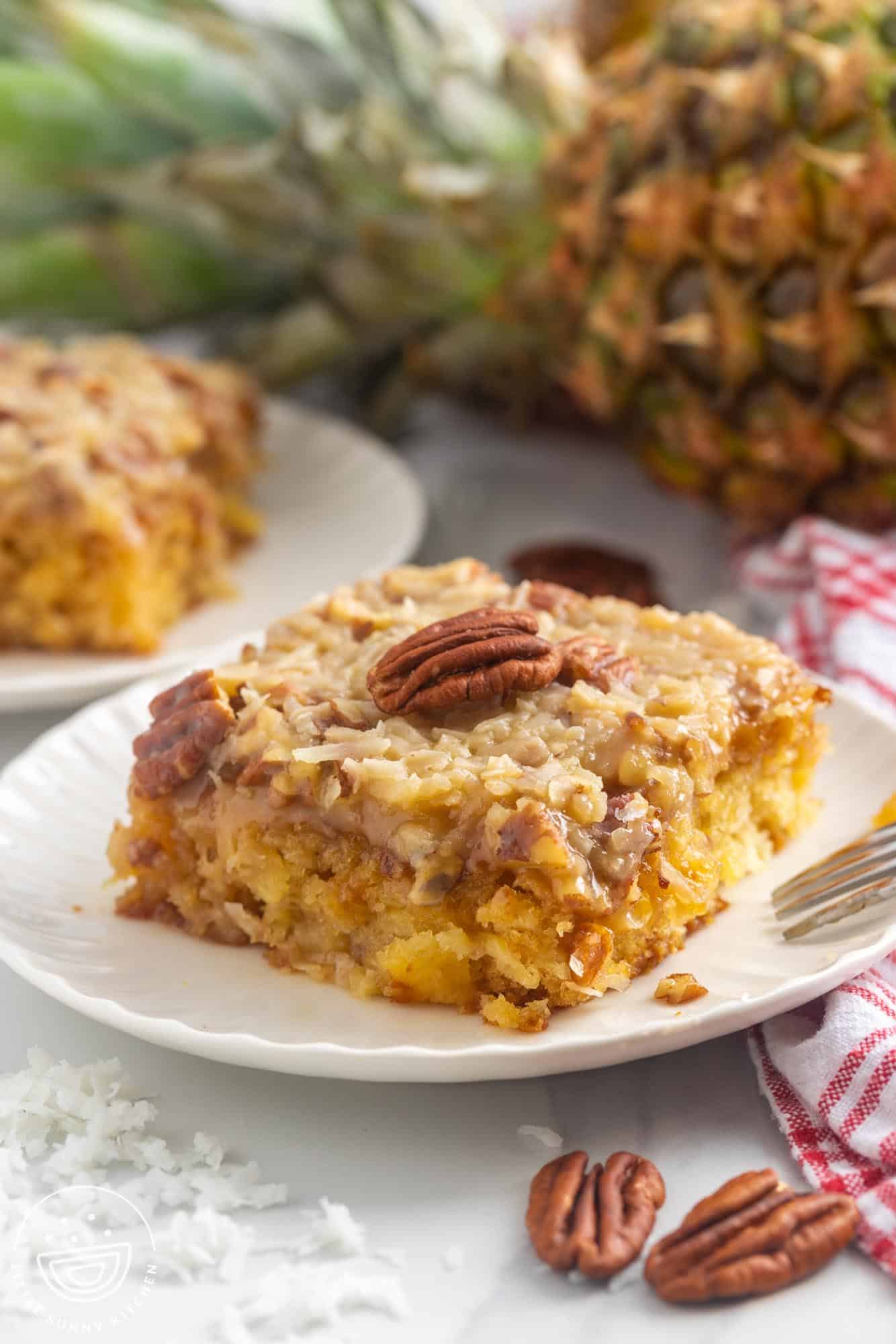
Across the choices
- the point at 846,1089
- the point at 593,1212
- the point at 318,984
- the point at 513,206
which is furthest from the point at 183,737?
the point at 513,206

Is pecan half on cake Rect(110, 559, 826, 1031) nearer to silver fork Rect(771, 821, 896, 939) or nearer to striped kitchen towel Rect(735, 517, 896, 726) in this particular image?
silver fork Rect(771, 821, 896, 939)

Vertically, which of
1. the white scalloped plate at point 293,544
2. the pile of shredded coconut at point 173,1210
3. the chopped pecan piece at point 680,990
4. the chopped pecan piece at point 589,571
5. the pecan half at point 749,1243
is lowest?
the white scalloped plate at point 293,544

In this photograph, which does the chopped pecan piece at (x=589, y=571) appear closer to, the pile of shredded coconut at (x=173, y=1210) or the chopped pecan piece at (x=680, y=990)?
the chopped pecan piece at (x=680, y=990)

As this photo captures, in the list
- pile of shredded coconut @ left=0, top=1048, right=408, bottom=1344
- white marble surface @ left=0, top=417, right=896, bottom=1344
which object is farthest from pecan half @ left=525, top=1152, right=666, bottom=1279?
pile of shredded coconut @ left=0, top=1048, right=408, bottom=1344

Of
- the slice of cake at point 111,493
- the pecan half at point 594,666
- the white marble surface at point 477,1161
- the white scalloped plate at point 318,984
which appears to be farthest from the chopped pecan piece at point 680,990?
the slice of cake at point 111,493

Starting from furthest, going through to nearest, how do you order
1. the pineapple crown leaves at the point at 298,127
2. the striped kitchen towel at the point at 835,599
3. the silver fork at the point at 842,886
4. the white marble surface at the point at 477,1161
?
1. the pineapple crown leaves at the point at 298,127
2. the striped kitchen towel at the point at 835,599
3. the silver fork at the point at 842,886
4. the white marble surface at the point at 477,1161

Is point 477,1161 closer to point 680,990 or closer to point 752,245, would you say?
point 680,990
